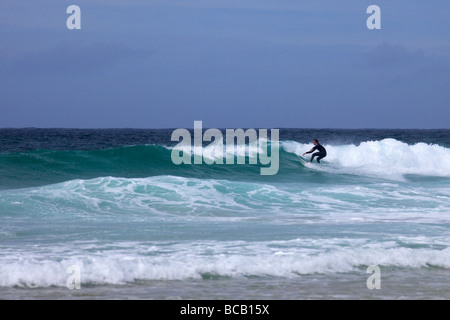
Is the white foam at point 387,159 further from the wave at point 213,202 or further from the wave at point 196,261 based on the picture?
the wave at point 196,261

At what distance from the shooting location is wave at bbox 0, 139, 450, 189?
2094cm

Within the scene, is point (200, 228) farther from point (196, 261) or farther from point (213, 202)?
point (213, 202)

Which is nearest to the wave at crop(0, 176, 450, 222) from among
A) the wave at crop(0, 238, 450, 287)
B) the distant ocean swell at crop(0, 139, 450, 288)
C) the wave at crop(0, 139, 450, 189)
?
the distant ocean swell at crop(0, 139, 450, 288)

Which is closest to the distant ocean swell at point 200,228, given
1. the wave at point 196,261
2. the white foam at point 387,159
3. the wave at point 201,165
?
the wave at point 196,261

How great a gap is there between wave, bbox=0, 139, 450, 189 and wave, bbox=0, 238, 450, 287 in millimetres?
10413

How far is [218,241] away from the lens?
9047mm

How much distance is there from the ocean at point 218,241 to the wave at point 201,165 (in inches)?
60.6

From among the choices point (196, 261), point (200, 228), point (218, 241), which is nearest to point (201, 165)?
point (200, 228)

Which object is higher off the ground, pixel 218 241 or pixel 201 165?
pixel 201 165

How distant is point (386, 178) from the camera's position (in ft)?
78.0

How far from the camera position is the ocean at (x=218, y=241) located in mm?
6789

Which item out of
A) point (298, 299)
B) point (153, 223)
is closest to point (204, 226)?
point (153, 223)

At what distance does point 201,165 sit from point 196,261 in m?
17.1

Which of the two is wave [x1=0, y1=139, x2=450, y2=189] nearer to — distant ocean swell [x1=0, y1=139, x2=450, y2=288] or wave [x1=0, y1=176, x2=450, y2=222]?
distant ocean swell [x1=0, y1=139, x2=450, y2=288]
